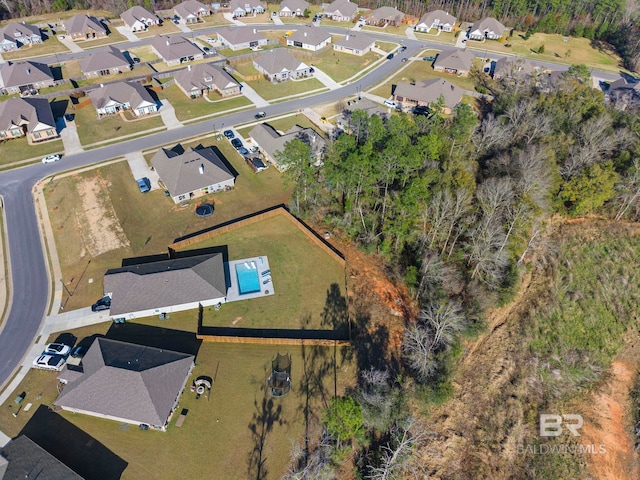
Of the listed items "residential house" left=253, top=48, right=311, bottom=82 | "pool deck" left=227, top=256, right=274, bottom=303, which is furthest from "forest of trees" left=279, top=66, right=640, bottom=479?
"residential house" left=253, top=48, right=311, bottom=82

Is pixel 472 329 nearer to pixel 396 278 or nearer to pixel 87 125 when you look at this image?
pixel 396 278

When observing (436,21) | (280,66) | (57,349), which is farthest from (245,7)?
(57,349)

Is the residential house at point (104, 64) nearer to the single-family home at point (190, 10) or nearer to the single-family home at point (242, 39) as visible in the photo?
the single-family home at point (242, 39)

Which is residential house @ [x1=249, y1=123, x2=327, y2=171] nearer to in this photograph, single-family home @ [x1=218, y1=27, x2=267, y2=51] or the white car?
the white car

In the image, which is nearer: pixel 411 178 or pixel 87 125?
pixel 411 178

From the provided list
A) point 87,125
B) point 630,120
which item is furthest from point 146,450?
point 630,120

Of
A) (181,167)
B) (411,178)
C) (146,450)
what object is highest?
(411,178)
